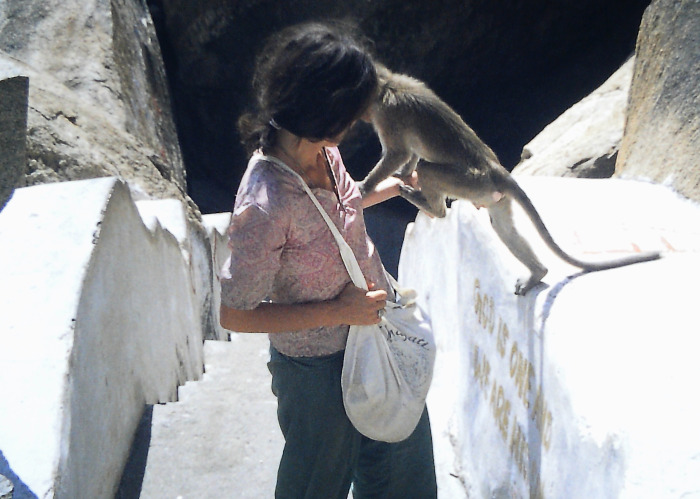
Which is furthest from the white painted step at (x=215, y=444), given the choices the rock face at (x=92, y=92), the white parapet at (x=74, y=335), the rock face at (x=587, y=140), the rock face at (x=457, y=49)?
the rock face at (x=457, y=49)

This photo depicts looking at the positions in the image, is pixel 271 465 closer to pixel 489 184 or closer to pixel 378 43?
pixel 489 184

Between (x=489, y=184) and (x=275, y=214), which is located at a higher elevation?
(x=489, y=184)

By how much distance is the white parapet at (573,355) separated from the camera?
1.22 meters

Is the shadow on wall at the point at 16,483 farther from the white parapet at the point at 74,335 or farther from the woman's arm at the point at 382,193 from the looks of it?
the woman's arm at the point at 382,193

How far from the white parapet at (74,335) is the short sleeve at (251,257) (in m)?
0.41

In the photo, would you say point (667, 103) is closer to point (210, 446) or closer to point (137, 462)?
point (210, 446)

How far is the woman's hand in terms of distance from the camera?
54.6 inches

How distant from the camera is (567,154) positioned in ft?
13.8

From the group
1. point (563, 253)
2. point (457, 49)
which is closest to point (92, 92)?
point (563, 253)

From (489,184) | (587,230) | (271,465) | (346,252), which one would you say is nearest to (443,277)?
(489,184)

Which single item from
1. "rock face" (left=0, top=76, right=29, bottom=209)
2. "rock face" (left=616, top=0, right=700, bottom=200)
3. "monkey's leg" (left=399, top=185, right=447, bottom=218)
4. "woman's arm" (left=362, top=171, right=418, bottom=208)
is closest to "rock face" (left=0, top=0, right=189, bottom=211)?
"rock face" (left=0, top=76, right=29, bottom=209)

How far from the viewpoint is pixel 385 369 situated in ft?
4.85

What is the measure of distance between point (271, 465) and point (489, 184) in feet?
4.10

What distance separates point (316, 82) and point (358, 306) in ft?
1.47
